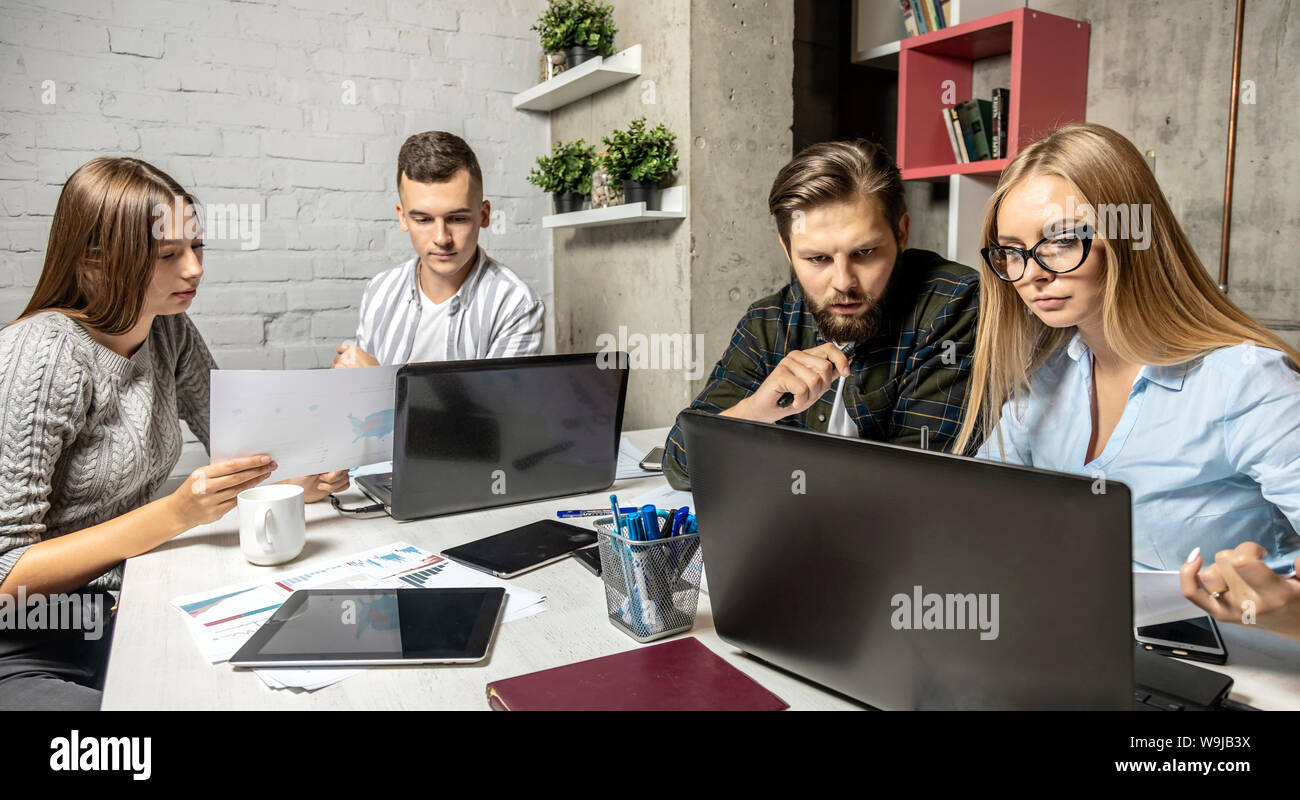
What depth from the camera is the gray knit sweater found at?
1263 millimetres

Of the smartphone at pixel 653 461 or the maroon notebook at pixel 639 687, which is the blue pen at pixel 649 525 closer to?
the maroon notebook at pixel 639 687

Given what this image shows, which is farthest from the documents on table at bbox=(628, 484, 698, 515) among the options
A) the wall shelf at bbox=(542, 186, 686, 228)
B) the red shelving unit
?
the red shelving unit

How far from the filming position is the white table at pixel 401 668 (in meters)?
0.84

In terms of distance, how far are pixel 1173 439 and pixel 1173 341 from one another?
0.13 m

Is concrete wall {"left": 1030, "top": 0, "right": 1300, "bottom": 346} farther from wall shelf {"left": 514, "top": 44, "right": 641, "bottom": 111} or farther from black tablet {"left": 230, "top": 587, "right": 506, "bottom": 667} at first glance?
black tablet {"left": 230, "top": 587, "right": 506, "bottom": 667}

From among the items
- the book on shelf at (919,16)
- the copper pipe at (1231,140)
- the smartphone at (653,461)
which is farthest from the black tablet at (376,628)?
the book on shelf at (919,16)

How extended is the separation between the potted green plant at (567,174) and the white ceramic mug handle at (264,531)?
7.06 feet

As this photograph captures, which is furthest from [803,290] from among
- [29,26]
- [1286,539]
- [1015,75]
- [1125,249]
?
[29,26]

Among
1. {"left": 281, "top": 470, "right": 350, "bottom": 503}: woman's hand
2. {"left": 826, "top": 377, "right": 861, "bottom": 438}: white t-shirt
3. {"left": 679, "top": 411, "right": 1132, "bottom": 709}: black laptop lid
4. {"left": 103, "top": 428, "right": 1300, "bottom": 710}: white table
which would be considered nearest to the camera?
{"left": 679, "top": 411, "right": 1132, "bottom": 709}: black laptop lid

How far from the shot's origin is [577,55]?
3.03 metres

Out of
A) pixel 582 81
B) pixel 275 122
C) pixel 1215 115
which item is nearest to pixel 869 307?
pixel 1215 115

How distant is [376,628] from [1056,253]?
1.00 meters

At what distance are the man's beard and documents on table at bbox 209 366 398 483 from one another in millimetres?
820
